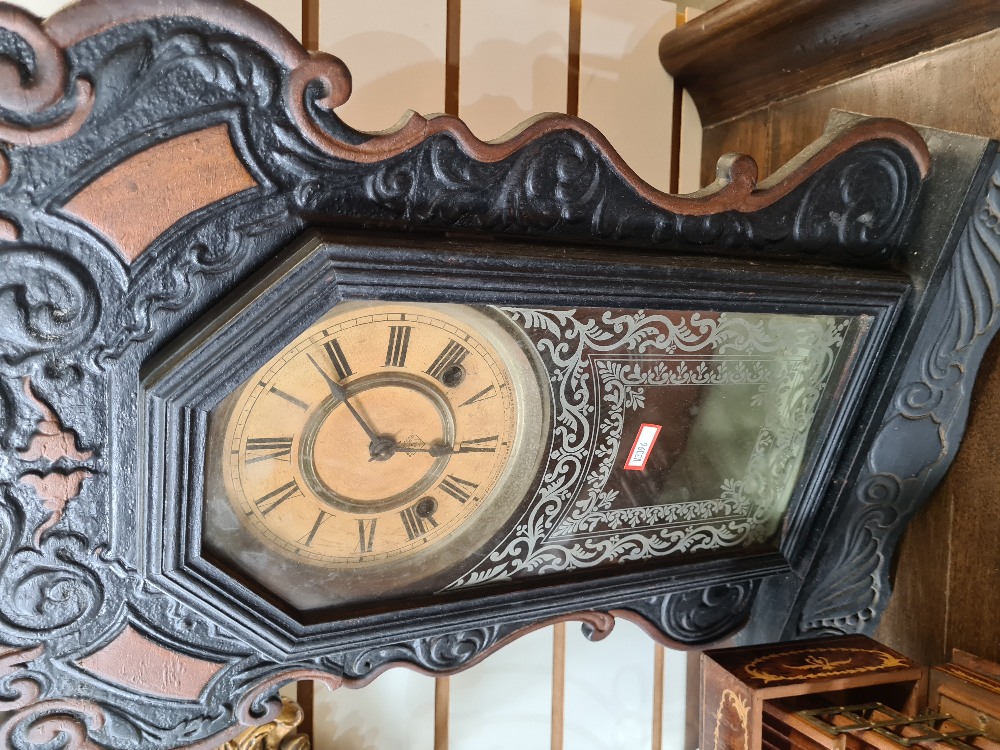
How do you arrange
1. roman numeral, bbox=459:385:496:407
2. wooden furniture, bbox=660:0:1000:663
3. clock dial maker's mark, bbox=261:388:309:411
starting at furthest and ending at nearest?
wooden furniture, bbox=660:0:1000:663 < roman numeral, bbox=459:385:496:407 < clock dial maker's mark, bbox=261:388:309:411

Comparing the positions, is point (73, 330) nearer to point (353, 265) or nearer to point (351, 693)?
point (353, 265)

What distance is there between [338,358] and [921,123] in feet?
3.51

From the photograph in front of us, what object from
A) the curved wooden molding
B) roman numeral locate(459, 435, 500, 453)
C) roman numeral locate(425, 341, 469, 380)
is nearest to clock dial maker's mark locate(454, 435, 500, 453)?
roman numeral locate(459, 435, 500, 453)

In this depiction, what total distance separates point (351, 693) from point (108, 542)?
68cm

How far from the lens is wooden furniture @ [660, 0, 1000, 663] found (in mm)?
1191

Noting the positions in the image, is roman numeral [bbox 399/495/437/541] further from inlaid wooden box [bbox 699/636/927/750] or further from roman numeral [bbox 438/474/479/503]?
inlaid wooden box [bbox 699/636/927/750]

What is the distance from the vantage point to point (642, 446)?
1141mm

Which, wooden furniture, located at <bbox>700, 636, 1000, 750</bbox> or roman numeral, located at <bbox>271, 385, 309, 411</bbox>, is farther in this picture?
wooden furniture, located at <bbox>700, 636, 1000, 750</bbox>

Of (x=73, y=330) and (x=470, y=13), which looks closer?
(x=73, y=330)

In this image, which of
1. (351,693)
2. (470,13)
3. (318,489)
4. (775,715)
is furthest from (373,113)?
(775,715)

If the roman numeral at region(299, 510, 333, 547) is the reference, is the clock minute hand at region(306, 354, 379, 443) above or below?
above

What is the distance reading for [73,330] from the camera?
81 centimetres

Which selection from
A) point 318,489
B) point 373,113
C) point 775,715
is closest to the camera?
point 318,489

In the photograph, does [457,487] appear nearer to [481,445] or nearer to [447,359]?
[481,445]
